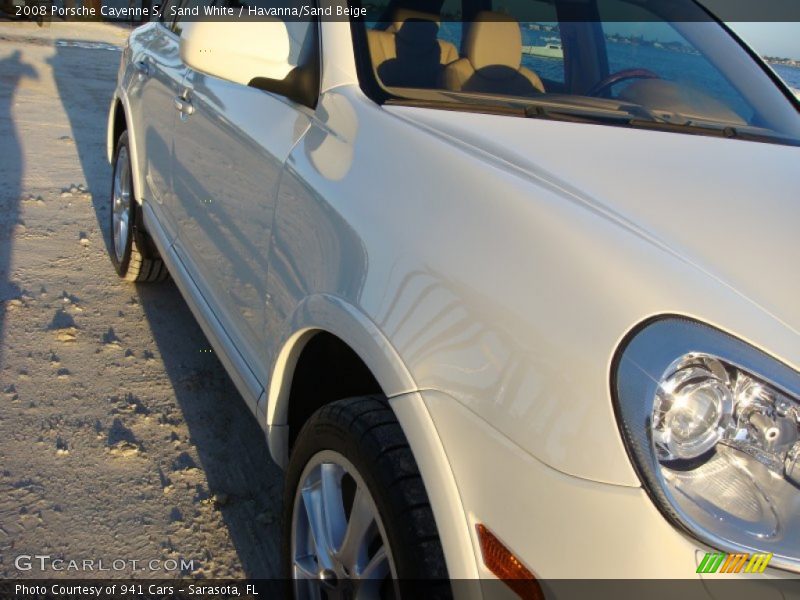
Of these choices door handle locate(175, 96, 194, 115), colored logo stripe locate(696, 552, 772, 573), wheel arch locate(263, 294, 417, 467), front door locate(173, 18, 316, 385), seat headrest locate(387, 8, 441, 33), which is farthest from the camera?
door handle locate(175, 96, 194, 115)

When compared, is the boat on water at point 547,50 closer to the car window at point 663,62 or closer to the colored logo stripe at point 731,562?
the car window at point 663,62

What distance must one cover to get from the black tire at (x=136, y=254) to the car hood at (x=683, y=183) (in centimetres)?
234

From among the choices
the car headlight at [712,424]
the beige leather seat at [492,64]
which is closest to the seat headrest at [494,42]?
the beige leather seat at [492,64]

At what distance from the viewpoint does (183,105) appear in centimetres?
296

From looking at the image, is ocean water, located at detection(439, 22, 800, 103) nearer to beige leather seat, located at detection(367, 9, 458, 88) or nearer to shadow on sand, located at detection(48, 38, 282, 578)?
beige leather seat, located at detection(367, 9, 458, 88)

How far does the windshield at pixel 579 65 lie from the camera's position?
2.20m

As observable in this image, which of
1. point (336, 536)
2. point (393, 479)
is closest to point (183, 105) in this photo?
point (336, 536)

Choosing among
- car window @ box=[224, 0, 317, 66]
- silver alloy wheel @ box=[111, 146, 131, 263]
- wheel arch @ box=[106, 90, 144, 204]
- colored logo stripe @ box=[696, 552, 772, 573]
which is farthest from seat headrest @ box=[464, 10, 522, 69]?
silver alloy wheel @ box=[111, 146, 131, 263]

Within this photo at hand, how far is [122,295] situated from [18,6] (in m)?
16.0

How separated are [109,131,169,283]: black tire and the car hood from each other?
2.34 meters

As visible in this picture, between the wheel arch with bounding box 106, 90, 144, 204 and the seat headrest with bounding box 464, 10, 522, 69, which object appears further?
the wheel arch with bounding box 106, 90, 144, 204

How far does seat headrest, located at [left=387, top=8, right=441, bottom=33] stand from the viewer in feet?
7.96

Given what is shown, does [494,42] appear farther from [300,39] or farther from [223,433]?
[223,433]

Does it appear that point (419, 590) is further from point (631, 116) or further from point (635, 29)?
point (635, 29)
